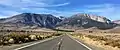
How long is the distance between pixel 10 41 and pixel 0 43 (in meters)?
3.56

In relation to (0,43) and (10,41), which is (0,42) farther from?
(10,41)

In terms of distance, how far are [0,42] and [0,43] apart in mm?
347

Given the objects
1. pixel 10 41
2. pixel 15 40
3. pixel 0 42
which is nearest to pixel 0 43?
pixel 0 42

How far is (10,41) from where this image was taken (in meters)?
29.7

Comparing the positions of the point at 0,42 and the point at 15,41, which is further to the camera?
the point at 15,41

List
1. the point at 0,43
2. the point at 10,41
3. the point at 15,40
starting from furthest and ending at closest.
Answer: the point at 15,40, the point at 10,41, the point at 0,43

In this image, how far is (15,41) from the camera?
31.2 m

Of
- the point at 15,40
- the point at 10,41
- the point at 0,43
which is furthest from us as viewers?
the point at 15,40

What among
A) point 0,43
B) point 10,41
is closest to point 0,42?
point 0,43

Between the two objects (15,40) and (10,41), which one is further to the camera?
(15,40)

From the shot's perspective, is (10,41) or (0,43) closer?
(0,43)

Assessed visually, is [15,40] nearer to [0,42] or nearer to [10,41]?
[10,41]

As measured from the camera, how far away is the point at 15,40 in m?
31.7

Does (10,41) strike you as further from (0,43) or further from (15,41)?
(0,43)
